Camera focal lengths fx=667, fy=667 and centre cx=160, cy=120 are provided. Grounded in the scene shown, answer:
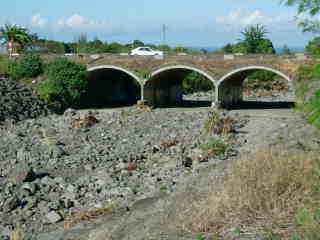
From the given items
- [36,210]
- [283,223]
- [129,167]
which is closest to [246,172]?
[283,223]

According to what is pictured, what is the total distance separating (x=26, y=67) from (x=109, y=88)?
6696mm

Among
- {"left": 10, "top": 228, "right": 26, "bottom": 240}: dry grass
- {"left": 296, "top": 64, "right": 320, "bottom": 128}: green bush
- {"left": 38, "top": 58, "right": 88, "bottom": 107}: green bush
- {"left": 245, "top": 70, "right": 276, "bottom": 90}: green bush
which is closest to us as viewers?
{"left": 296, "top": 64, "right": 320, "bottom": 128}: green bush

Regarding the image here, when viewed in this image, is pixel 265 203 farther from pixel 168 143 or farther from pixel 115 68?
pixel 115 68

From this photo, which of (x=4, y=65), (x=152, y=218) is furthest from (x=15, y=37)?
(x=152, y=218)

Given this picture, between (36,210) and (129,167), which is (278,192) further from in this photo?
(129,167)

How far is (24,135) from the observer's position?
33500mm

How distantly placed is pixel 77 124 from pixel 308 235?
83.3ft

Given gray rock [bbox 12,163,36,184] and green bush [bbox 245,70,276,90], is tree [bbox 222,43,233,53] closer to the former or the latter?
green bush [bbox 245,70,276,90]

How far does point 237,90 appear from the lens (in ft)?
156

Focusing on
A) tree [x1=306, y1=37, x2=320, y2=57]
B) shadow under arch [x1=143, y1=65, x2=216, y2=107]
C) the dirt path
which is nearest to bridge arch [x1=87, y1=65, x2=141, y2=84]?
A: shadow under arch [x1=143, y1=65, x2=216, y2=107]

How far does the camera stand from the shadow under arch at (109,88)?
45.0m

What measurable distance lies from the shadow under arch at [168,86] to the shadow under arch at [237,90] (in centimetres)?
79

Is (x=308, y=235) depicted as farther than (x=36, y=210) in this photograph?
No

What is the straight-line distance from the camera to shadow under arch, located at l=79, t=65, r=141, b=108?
148 feet
